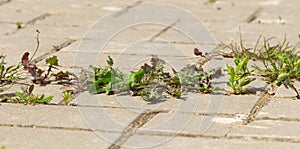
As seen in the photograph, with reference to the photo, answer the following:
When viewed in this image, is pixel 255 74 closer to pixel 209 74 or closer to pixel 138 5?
pixel 209 74

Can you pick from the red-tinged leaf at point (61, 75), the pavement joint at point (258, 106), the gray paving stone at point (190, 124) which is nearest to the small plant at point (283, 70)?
the pavement joint at point (258, 106)

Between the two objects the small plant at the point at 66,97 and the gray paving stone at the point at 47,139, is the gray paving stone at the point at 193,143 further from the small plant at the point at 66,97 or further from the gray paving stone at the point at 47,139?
the small plant at the point at 66,97

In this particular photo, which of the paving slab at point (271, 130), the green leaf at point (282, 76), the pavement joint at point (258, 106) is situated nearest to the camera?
the paving slab at point (271, 130)

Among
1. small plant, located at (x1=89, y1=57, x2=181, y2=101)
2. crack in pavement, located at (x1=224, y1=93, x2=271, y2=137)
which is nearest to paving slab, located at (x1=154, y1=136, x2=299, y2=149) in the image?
crack in pavement, located at (x1=224, y1=93, x2=271, y2=137)

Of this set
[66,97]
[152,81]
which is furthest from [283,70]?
[66,97]

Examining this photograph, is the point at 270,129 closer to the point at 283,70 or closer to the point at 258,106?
the point at 258,106

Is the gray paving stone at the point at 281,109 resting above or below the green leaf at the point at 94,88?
below

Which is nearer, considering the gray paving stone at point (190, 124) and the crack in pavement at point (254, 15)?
the gray paving stone at point (190, 124)
